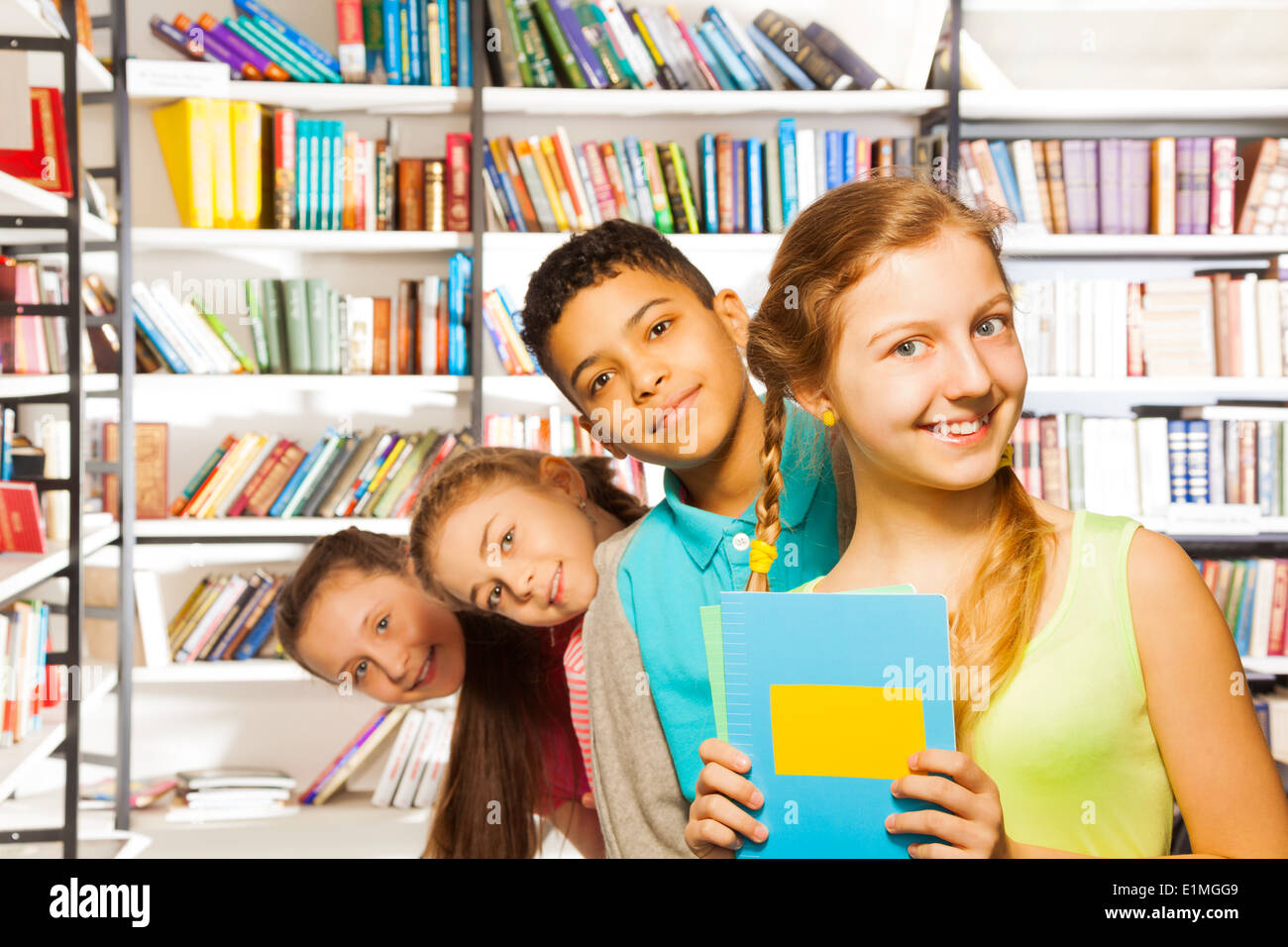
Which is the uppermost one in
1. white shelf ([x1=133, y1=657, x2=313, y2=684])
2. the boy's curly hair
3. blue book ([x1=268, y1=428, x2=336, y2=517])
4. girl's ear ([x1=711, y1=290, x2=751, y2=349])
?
the boy's curly hair

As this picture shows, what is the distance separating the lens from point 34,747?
5.82 feet

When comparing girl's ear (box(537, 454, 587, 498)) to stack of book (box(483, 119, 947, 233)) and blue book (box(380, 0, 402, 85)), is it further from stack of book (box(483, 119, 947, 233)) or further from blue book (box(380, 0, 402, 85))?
blue book (box(380, 0, 402, 85))

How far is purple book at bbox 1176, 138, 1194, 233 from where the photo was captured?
2.15 meters

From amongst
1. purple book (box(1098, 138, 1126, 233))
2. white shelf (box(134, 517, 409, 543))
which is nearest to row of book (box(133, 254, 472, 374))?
white shelf (box(134, 517, 409, 543))

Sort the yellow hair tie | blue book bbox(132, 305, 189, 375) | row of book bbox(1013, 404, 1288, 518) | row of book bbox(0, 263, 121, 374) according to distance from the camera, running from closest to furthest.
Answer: the yellow hair tie < row of book bbox(0, 263, 121, 374) < row of book bbox(1013, 404, 1288, 518) < blue book bbox(132, 305, 189, 375)

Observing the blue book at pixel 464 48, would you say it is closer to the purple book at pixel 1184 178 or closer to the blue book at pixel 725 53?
the blue book at pixel 725 53

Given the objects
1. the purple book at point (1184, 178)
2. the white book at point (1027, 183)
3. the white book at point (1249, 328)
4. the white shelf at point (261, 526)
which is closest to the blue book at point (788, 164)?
the white book at point (1027, 183)

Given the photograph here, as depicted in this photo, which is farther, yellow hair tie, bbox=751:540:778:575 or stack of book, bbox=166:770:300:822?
stack of book, bbox=166:770:300:822

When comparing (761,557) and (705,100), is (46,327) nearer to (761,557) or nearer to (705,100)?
(705,100)

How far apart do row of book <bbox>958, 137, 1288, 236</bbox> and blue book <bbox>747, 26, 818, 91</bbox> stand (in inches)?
16.0

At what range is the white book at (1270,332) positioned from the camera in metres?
2.13

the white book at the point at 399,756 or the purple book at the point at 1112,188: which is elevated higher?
the purple book at the point at 1112,188
